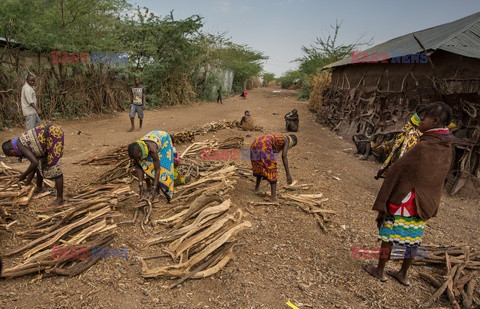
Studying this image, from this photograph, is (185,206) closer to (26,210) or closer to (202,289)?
(202,289)

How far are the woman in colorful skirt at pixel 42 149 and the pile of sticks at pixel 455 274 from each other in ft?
13.5

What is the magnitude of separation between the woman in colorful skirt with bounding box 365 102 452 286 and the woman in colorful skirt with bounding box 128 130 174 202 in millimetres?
2506

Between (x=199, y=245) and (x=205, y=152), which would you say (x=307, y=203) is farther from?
(x=205, y=152)

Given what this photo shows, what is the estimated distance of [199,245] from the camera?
2898mm

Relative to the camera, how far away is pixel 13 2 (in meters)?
7.54

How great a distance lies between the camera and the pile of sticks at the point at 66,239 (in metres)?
2.51

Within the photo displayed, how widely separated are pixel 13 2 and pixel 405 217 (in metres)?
9.69

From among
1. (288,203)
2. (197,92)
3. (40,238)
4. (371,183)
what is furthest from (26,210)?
(197,92)

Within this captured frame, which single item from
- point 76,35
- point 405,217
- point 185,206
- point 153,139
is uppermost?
point 76,35

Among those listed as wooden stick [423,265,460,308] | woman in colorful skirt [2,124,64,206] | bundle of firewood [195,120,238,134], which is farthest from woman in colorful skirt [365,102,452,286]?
bundle of firewood [195,120,238,134]

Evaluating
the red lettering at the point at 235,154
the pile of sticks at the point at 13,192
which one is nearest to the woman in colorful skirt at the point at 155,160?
the pile of sticks at the point at 13,192

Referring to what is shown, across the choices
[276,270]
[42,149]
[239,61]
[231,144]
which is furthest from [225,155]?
[239,61]

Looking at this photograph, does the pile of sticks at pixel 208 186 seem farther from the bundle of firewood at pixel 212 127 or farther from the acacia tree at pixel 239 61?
the acacia tree at pixel 239 61

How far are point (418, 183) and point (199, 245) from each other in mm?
2010
